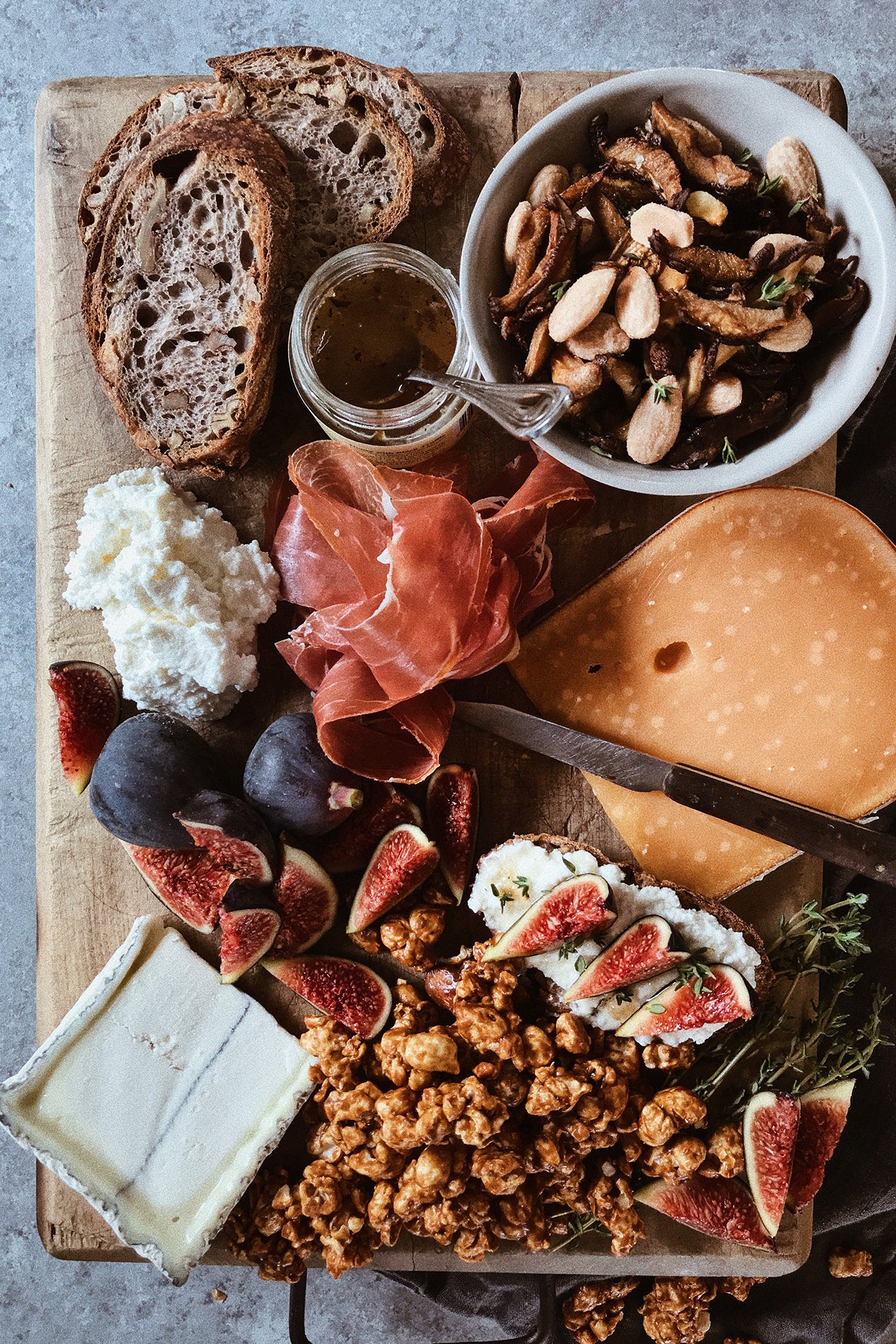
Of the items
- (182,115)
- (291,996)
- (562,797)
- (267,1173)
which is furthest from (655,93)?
Result: (267,1173)

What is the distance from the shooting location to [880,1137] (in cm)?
212

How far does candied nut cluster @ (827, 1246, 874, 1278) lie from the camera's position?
83.9 inches

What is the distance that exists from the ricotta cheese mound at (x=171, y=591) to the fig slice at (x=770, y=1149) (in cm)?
119

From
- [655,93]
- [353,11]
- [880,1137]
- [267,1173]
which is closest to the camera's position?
[655,93]

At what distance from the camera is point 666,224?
1569 mm

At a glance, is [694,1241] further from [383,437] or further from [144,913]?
[383,437]

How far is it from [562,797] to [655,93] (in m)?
1.21

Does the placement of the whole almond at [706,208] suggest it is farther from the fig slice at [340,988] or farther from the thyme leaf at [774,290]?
the fig slice at [340,988]

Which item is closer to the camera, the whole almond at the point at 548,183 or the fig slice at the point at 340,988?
the whole almond at the point at 548,183

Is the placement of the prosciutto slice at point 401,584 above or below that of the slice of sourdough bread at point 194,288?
below

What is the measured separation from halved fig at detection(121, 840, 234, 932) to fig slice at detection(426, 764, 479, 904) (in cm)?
41

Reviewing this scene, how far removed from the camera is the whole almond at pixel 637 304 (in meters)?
1.57

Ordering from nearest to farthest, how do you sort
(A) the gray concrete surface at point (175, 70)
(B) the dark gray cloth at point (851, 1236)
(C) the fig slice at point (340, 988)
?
(C) the fig slice at point (340, 988), (B) the dark gray cloth at point (851, 1236), (A) the gray concrete surface at point (175, 70)

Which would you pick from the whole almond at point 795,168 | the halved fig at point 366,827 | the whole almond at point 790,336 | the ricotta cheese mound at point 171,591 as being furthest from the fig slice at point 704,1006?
the whole almond at point 795,168
